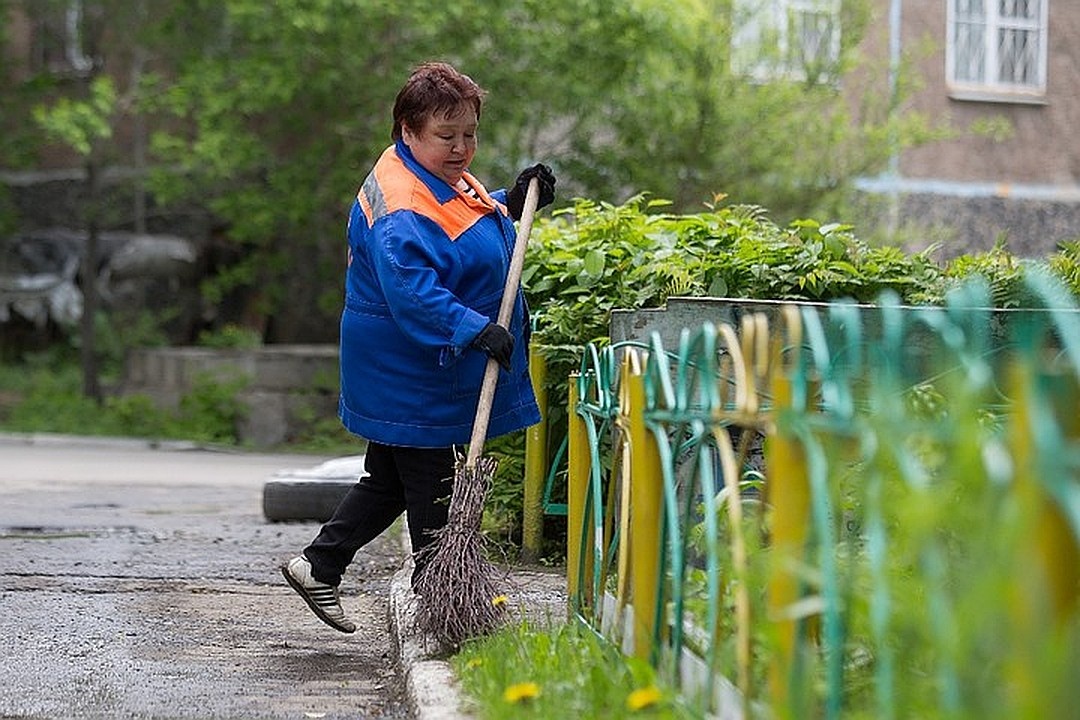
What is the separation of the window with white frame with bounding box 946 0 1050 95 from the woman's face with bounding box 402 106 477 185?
15.3 meters

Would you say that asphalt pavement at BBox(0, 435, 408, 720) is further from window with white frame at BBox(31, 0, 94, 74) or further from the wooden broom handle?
window with white frame at BBox(31, 0, 94, 74)

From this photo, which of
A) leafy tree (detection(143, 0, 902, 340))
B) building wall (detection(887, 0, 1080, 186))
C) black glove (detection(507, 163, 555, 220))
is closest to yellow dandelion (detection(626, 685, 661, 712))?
black glove (detection(507, 163, 555, 220))

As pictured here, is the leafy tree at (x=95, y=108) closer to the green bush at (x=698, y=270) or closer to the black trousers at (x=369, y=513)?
the green bush at (x=698, y=270)

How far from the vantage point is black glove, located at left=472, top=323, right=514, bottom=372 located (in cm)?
470

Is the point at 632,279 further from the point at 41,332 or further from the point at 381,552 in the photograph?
the point at 41,332

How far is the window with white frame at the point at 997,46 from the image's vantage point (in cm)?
1948

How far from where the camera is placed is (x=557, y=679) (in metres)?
3.78

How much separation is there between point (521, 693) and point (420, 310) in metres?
1.43

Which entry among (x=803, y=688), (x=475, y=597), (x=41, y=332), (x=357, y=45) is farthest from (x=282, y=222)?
(x=803, y=688)

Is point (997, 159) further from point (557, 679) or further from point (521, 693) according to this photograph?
point (521, 693)

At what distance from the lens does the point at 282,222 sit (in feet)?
55.6

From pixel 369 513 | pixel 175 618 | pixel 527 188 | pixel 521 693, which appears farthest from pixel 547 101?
pixel 521 693

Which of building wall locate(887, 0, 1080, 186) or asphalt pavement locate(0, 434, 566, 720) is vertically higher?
building wall locate(887, 0, 1080, 186)

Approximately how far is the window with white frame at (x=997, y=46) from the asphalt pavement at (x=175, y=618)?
39.7 feet
